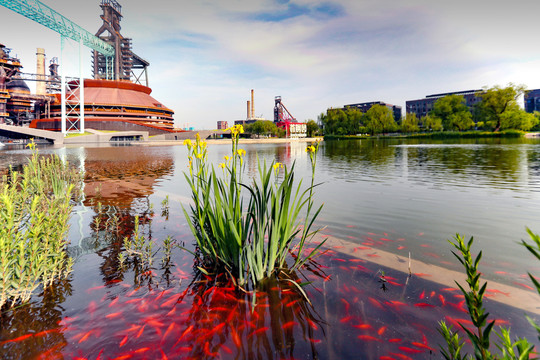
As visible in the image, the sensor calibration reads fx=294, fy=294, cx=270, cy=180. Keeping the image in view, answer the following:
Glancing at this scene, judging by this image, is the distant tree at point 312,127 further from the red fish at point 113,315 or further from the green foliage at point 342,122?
the red fish at point 113,315

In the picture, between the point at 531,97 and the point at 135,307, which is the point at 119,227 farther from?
the point at 531,97

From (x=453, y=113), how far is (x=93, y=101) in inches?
4357

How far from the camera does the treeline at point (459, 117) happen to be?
239 ft

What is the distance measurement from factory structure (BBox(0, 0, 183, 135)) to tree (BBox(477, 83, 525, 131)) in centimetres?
9213

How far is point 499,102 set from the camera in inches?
2906

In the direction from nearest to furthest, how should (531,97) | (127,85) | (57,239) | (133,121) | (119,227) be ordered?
(57,239)
(119,227)
(133,121)
(127,85)
(531,97)

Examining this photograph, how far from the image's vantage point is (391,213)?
25.5 ft

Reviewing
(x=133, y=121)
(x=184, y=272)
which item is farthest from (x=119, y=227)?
(x=133, y=121)

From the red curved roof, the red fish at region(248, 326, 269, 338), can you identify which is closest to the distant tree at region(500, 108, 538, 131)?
the red fish at region(248, 326, 269, 338)

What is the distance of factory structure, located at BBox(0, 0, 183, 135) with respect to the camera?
83938 mm

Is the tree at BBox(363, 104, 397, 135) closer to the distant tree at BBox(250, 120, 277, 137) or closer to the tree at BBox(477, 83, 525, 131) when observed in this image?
the tree at BBox(477, 83, 525, 131)

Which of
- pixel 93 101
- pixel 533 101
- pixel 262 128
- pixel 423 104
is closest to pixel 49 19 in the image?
pixel 93 101

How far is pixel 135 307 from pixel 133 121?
98.7 meters

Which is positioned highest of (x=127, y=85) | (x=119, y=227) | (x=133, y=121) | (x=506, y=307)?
(x=127, y=85)
